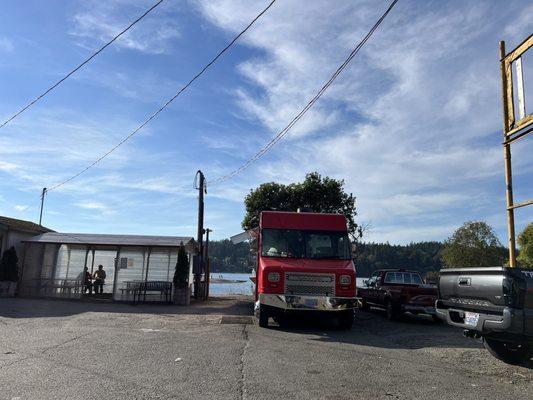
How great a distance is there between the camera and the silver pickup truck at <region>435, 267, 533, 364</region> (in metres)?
6.80

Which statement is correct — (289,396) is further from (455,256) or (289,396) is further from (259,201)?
(455,256)

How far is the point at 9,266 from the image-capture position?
20719 millimetres


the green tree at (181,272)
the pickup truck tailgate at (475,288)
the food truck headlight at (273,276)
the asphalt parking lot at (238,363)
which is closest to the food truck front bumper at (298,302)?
the food truck headlight at (273,276)

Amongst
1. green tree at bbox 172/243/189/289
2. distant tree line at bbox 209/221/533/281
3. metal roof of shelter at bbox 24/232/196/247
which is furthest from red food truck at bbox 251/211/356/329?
distant tree line at bbox 209/221/533/281

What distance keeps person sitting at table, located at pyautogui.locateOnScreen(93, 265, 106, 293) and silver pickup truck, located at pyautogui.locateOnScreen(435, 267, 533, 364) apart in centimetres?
1745

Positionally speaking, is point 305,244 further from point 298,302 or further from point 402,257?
point 402,257

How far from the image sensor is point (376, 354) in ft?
29.9

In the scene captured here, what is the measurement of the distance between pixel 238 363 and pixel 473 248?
43.4 metres

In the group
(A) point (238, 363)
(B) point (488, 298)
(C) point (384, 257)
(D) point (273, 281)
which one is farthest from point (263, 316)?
(C) point (384, 257)

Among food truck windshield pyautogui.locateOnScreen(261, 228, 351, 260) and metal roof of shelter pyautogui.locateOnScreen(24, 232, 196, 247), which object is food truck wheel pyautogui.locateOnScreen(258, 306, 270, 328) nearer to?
food truck windshield pyautogui.locateOnScreen(261, 228, 351, 260)

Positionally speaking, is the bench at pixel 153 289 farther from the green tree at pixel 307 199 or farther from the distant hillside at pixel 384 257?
the distant hillside at pixel 384 257

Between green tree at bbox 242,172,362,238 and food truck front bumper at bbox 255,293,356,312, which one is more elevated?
green tree at bbox 242,172,362,238

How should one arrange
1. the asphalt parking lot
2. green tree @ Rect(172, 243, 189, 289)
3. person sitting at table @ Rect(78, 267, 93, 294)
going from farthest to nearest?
person sitting at table @ Rect(78, 267, 93, 294)
green tree @ Rect(172, 243, 189, 289)
the asphalt parking lot

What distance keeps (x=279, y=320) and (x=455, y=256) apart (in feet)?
121
